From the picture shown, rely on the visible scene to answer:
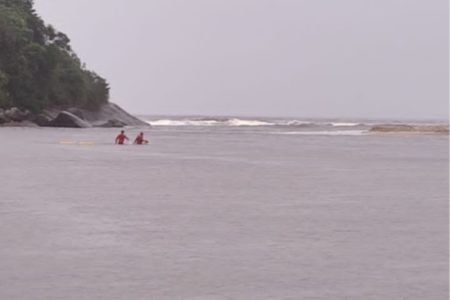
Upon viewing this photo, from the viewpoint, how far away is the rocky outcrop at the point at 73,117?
8928cm

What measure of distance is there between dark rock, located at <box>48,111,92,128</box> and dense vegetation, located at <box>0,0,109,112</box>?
12.5ft

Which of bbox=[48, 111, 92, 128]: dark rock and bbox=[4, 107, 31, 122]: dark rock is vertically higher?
bbox=[4, 107, 31, 122]: dark rock

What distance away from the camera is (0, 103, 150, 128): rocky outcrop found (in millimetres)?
89275

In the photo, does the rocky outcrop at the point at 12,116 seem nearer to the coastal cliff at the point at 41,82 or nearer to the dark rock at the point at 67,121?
the coastal cliff at the point at 41,82

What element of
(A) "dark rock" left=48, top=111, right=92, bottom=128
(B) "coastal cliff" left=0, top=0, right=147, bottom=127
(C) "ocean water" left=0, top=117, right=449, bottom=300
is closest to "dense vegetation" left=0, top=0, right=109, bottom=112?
(B) "coastal cliff" left=0, top=0, right=147, bottom=127

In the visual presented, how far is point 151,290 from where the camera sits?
11.5m

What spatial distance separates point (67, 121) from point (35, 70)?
383 inches

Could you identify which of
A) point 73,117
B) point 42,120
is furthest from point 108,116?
point 73,117

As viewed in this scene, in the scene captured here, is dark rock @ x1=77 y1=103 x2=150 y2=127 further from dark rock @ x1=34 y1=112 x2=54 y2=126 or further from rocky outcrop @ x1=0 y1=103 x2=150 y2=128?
dark rock @ x1=34 y1=112 x2=54 y2=126

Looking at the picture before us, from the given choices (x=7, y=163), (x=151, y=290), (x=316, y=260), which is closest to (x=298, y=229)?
(x=316, y=260)

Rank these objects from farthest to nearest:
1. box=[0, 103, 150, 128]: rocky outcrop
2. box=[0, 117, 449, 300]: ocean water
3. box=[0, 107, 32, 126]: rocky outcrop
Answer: box=[0, 103, 150, 128]: rocky outcrop, box=[0, 107, 32, 126]: rocky outcrop, box=[0, 117, 449, 300]: ocean water

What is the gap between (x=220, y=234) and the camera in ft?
52.1

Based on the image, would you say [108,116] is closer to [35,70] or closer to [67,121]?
[35,70]

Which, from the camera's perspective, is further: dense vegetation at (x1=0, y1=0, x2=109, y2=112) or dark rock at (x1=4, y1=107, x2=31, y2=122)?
dense vegetation at (x1=0, y1=0, x2=109, y2=112)
